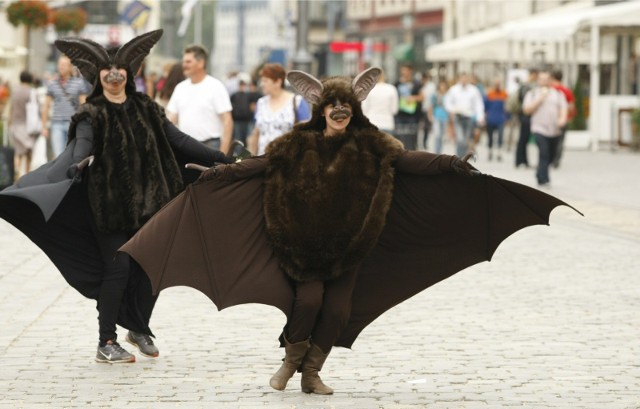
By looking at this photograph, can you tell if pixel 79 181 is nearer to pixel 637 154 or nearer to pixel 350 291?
pixel 350 291

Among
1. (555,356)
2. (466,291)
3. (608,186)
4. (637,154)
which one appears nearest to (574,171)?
(608,186)

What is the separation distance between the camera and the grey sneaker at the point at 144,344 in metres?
8.59

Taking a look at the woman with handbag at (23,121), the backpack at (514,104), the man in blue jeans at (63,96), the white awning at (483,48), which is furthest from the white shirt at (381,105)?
the white awning at (483,48)

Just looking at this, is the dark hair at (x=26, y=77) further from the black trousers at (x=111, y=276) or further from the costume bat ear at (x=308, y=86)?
the costume bat ear at (x=308, y=86)

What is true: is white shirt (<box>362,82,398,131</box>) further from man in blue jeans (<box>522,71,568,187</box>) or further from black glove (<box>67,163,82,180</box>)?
black glove (<box>67,163,82,180</box>)

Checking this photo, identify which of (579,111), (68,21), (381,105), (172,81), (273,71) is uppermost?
(68,21)

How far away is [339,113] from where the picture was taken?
292 inches

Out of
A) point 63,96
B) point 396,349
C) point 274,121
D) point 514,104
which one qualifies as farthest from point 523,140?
point 396,349

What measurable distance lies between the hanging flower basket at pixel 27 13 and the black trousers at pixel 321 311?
32001 millimetres

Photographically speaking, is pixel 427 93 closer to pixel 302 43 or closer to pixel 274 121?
pixel 302 43

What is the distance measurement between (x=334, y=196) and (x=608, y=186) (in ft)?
54.1

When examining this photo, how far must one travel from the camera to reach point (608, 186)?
23406mm

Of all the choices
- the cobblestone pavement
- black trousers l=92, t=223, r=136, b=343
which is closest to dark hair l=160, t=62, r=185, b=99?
the cobblestone pavement

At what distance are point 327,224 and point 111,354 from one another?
1581 mm
